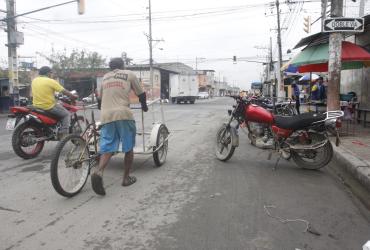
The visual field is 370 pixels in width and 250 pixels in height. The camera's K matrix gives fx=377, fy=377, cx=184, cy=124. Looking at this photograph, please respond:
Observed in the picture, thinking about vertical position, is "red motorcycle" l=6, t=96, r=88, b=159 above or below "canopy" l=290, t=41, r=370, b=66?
below

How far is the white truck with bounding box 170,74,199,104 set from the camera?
1639 inches

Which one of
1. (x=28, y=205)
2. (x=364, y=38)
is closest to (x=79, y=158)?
(x=28, y=205)

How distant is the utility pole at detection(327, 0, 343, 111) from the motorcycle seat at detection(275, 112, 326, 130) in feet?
11.6

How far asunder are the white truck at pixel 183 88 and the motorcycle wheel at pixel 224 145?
1347 inches

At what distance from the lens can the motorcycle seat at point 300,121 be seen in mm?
6465

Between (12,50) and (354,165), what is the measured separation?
22288 millimetres

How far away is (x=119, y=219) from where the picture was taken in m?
4.21

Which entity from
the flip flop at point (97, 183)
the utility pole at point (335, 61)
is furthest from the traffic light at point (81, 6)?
the flip flop at point (97, 183)

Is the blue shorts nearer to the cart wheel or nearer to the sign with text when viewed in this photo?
the cart wheel

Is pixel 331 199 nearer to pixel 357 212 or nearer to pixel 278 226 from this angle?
pixel 357 212

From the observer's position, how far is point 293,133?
22.3ft

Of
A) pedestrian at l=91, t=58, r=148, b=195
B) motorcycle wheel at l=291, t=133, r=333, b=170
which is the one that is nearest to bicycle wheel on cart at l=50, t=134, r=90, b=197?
pedestrian at l=91, t=58, r=148, b=195

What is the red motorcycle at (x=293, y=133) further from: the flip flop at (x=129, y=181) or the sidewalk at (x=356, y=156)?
the flip flop at (x=129, y=181)

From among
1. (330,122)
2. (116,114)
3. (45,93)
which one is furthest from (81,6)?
(330,122)
